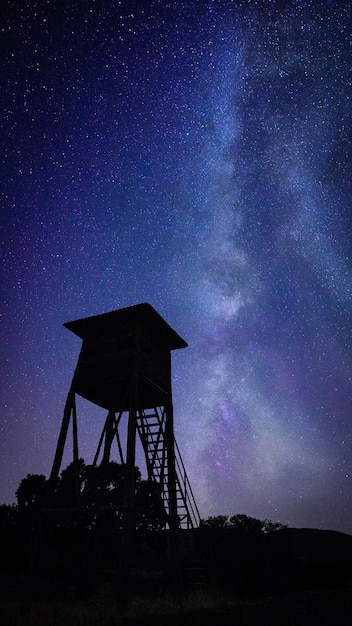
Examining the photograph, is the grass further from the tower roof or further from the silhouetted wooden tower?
the tower roof

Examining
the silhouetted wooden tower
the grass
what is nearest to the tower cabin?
the silhouetted wooden tower

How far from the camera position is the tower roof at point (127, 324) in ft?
44.7

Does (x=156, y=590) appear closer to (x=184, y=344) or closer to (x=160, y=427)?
(x=160, y=427)

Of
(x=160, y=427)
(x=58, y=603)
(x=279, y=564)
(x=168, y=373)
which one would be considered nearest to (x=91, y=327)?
(x=168, y=373)

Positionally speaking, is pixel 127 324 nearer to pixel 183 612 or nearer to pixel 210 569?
pixel 183 612

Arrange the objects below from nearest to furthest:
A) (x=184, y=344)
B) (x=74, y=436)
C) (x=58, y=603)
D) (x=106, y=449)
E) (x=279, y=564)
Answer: (x=58, y=603)
(x=74, y=436)
(x=279, y=564)
(x=106, y=449)
(x=184, y=344)

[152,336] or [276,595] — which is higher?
[152,336]

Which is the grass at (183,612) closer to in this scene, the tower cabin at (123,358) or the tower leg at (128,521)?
the tower leg at (128,521)

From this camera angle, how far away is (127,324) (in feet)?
45.3

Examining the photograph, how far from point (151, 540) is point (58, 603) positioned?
61.2 ft

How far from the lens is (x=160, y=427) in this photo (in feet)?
45.9

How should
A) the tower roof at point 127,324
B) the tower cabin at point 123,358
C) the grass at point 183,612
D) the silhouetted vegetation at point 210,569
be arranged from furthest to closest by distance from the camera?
the tower roof at point 127,324, the tower cabin at point 123,358, the silhouetted vegetation at point 210,569, the grass at point 183,612

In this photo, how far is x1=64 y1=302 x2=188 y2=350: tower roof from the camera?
13.6m

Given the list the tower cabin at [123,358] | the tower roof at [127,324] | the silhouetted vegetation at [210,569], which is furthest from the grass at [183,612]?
the tower roof at [127,324]
